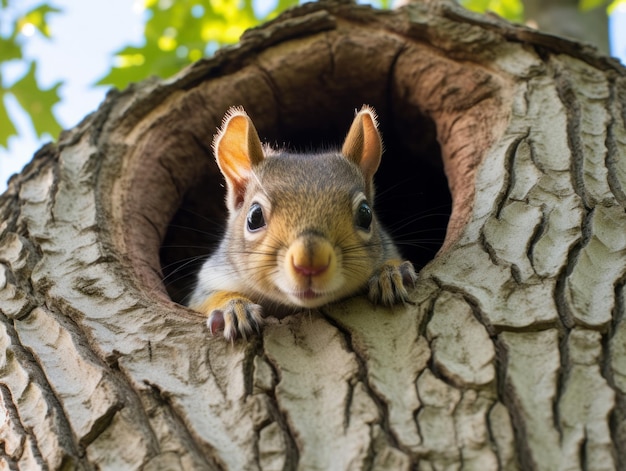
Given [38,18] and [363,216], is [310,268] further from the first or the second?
[38,18]

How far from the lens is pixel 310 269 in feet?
7.46

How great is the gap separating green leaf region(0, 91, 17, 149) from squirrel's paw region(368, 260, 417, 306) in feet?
8.45

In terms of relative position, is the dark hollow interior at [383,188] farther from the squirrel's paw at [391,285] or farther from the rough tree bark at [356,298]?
the squirrel's paw at [391,285]

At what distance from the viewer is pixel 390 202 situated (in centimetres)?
487

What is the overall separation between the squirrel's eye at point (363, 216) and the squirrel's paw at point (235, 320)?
24.4 inches

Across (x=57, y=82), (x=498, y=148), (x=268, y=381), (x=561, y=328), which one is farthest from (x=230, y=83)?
(x=561, y=328)

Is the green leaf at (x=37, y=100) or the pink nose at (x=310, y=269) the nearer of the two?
the pink nose at (x=310, y=269)

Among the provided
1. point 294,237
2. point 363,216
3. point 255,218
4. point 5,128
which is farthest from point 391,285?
point 5,128

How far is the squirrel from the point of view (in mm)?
2330

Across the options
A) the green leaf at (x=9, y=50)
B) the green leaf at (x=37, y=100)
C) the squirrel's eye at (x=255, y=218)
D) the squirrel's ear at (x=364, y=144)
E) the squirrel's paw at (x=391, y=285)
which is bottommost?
the squirrel's paw at (x=391, y=285)

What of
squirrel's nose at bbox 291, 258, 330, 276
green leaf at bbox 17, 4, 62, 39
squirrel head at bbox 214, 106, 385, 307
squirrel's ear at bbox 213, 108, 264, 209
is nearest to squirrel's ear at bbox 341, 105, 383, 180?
squirrel head at bbox 214, 106, 385, 307

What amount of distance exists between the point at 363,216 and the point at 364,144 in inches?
21.4

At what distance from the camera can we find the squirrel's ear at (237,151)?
2.96m

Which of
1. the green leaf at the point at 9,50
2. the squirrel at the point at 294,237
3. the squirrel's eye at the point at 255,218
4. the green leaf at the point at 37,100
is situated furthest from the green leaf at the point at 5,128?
the squirrel's eye at the point at 255,218
